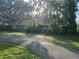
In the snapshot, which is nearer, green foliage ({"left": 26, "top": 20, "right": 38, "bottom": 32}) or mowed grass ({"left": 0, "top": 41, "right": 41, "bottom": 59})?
mowed grass ({"left": 0, "top": 41, "right": 41, "bottom": 59})

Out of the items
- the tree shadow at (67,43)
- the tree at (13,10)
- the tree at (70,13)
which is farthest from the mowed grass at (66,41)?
the tree at (13,10)

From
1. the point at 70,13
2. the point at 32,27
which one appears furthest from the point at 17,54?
the point at 70,13

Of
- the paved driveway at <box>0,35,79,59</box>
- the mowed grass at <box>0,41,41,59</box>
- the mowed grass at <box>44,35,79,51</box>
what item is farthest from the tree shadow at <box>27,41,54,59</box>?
the mowed grass at <box>44,35,79,51</box>

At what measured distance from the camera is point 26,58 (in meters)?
9.79

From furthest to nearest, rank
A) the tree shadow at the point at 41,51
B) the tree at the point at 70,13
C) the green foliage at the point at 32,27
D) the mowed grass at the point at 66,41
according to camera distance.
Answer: the green foliage at the point at 32,27 → the tree at the point at 70,13 → the mowed grass at the point at 66,41 → the tree shadow at the point at 41,51

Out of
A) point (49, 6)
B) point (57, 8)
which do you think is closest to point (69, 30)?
point (57, 8)

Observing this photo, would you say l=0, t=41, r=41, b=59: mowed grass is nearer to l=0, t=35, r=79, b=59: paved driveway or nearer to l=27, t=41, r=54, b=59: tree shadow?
l=27, t=41, r=54, b=59: tree shadow

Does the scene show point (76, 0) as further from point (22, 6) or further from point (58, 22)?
point (22, 6)

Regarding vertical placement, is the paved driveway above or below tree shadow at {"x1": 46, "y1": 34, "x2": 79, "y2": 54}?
above

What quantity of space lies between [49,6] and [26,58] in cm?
3474

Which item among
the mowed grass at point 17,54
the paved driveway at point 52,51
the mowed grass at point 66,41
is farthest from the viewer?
the mowed grass at point 66,41

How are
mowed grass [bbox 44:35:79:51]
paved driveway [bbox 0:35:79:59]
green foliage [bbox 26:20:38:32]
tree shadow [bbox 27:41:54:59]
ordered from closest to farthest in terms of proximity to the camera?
tree shadow [bbox 27:41:54:59]
paved driveway [bbox 0:35:79:59]
mowed grass [bbox 44:35:79:51]
green foliage [bbox 26:20:38:32]

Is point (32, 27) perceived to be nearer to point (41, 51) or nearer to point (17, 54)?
point (41, 51)

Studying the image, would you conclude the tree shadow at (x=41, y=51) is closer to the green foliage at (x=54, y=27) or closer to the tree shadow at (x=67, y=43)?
the tree shadow at (x=67, y=43)
